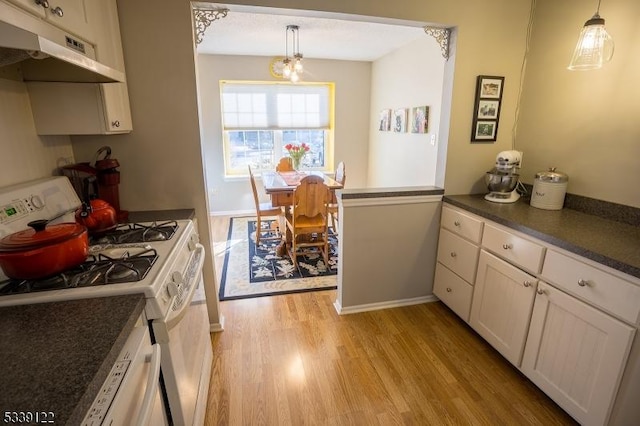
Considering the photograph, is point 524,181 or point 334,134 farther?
point 334,134

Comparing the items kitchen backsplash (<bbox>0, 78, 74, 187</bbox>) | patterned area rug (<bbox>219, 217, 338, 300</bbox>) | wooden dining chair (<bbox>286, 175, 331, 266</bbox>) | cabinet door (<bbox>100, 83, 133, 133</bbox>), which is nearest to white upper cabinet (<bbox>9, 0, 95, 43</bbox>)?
cabinet door (<bbox>100, 83, 133, 133</bbox>)

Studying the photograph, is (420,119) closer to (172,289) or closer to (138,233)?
(138,233)

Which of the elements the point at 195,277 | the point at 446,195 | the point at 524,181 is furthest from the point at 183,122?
the point at 524,181

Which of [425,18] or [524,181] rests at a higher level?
[425,18]

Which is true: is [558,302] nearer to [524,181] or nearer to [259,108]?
[524,181]

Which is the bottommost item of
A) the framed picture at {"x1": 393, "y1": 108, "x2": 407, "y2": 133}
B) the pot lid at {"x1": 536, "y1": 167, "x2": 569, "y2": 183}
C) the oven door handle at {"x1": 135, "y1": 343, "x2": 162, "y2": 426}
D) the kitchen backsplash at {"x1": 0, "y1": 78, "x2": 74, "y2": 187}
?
the oven door handle at {"x1": 135, "y1": 343, "x2": 162, "y2": 426}

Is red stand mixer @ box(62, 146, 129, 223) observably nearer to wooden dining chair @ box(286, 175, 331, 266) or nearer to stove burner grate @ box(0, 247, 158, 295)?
stove burner grate @ box(0, 247, 158, 295)

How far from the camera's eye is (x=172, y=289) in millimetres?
1150

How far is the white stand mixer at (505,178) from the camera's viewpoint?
86.5 inches

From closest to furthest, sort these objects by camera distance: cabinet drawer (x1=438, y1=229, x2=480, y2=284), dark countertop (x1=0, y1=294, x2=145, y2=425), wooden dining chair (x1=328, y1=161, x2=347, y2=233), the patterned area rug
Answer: dark countertop (x1=0, y1=294, x2=145, y2=425), cabinet drawer (x1=438, y1=229, x2=480, y2=284), the patterned area rug, wooden dining chair (x1=328, y1=161, x2=347, y2=233)

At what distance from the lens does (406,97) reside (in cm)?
409

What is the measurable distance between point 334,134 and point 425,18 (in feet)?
10.7

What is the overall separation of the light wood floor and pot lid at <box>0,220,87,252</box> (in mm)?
1134

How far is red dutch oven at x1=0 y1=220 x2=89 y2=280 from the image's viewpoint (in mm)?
981
